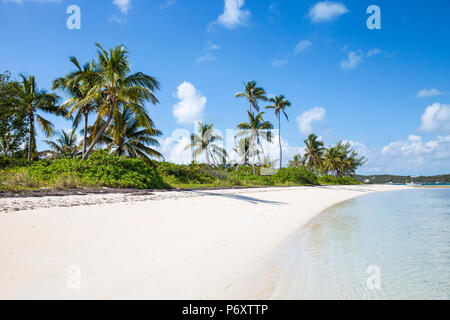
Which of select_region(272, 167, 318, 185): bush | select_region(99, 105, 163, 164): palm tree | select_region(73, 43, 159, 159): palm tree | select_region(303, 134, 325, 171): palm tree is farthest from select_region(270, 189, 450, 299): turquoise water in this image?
select_region(303, 134, 325, 171): palm tree

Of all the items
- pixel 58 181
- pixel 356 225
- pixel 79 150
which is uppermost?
pixel 79 150

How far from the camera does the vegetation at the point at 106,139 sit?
1186cm

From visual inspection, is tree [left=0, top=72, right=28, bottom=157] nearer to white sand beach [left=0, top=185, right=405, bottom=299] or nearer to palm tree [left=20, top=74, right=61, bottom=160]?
palm tree [left=20, top=74, right=61, bottom=160]

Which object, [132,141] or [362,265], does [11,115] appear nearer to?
[132,141]

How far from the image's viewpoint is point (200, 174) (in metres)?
20.1

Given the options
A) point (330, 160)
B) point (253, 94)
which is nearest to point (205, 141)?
point (253, 94)

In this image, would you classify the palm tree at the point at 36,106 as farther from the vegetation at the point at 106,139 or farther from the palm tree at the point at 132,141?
the palm tree at the point at 132,141

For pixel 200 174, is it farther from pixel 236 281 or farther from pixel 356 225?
pixel 236 281

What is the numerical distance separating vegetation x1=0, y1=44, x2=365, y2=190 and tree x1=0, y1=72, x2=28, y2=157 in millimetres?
53

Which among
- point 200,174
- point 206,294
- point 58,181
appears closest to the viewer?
point 206,294

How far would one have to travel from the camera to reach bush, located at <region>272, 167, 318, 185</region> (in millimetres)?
29230

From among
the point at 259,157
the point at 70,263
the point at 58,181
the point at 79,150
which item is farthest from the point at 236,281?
the point at 259,157

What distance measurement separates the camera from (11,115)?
720 inches
